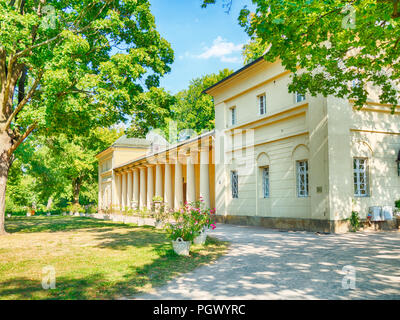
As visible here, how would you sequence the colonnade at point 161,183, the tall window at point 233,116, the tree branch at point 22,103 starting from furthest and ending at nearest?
the colonnade at point 161,183, the tall window at point 233,116, the tree branch at point 22,103

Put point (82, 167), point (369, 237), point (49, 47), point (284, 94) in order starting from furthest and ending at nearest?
point (82, 167)
point (284, 94)
point (49, 47)
point (369, 237)

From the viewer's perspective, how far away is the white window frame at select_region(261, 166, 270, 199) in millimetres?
17891

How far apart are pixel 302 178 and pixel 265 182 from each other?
2869 millimetres

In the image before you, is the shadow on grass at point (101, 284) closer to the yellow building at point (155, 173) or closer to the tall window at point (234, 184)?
the yellow building at point (155, 173)

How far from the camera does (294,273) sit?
6738 mm

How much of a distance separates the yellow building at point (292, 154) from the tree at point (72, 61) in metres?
5.51

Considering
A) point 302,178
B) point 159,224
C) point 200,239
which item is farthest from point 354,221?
point 159,224

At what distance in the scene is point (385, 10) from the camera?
25.5 ft

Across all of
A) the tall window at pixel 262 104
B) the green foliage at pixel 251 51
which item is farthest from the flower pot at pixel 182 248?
the green foliage at pixel 251 51

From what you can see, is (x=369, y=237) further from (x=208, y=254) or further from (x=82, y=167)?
(x=82, y=167)

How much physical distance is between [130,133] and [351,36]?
436 inches

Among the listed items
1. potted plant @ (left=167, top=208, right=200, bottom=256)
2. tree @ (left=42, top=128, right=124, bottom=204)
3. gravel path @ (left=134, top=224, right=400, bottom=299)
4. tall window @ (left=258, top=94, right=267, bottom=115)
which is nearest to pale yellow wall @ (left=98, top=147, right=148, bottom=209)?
tree @ (left=42, top=128, right=124, bottom=204)

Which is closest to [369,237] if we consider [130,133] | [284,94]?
[284,94]

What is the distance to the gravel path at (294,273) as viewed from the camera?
213 inches
